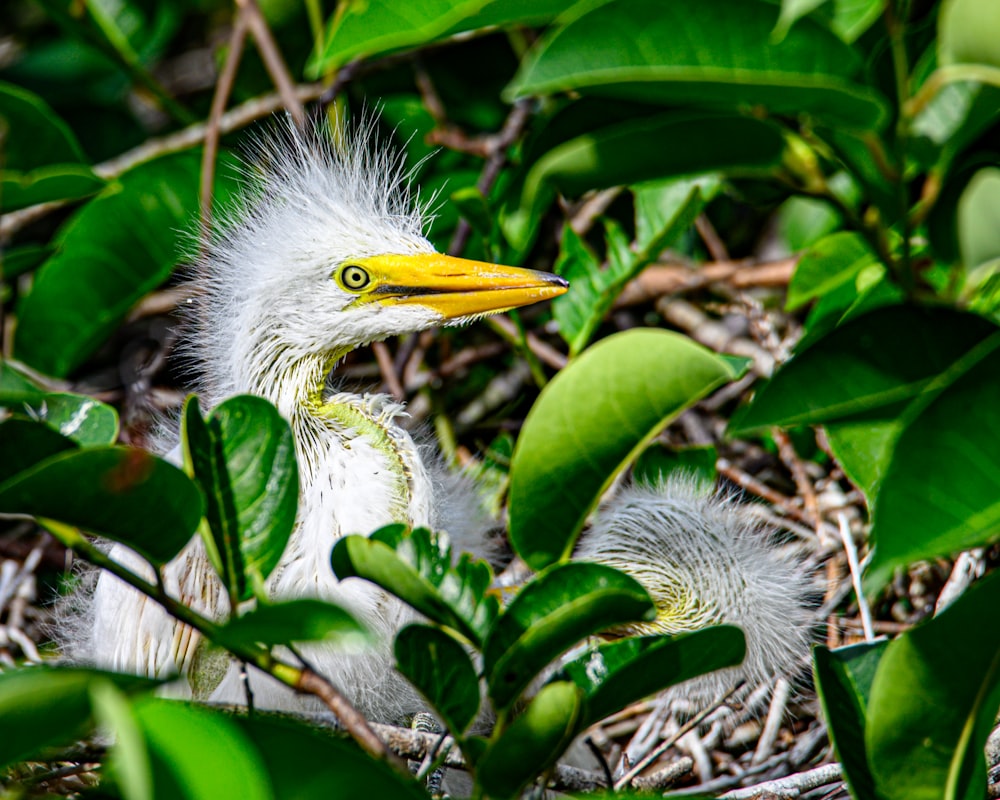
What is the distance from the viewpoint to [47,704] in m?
0.54

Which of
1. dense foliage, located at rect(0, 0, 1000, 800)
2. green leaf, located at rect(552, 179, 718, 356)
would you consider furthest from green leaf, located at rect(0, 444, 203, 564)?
green leaf, located at rect(552, 179, 718, 356)

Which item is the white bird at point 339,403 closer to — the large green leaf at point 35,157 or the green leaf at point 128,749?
the large green leaf at point 35,157

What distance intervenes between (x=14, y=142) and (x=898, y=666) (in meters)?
1.42

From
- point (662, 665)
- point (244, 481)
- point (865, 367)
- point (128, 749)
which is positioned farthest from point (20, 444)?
point (865, 367)

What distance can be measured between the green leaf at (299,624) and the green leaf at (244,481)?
15 cm

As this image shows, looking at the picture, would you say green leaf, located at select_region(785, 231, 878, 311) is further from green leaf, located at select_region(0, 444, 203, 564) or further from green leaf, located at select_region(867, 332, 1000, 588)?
green leaf, located at select_region(0, 444, 203, 564)

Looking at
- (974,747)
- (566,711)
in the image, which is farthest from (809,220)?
(566,711)

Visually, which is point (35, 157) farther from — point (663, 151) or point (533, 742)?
point (533, 742)

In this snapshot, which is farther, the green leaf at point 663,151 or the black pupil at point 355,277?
the black pupil at point 355,277

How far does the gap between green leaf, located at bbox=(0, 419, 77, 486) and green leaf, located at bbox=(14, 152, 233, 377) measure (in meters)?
0.89

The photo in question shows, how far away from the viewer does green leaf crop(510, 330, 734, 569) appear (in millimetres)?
719

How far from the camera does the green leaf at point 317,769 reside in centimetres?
57

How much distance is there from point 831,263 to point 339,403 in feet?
2.37

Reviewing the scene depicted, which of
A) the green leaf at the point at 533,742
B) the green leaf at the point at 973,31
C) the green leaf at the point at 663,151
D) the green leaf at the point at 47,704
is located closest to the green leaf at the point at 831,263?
the green leaf at the point at 663,151
